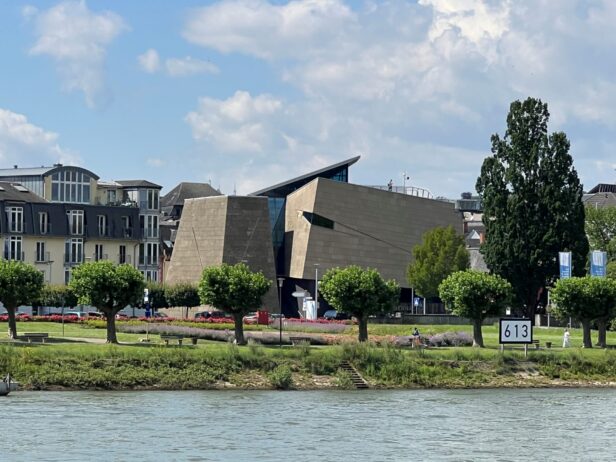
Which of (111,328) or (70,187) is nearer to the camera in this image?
(111,328)

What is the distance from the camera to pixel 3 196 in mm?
144375

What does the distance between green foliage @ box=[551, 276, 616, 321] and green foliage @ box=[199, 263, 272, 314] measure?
20.0 m

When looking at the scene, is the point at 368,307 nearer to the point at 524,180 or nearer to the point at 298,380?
the point at 298,380

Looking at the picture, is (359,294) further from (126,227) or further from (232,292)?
(126,227)

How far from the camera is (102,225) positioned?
152 m

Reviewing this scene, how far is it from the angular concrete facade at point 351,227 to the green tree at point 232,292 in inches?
2507

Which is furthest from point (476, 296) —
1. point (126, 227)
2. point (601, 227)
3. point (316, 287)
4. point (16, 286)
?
point (601, 227)

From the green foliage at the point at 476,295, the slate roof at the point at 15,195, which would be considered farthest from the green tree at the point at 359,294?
the slate roof at the point at 15,195

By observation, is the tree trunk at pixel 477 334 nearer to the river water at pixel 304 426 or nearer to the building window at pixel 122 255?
the river water at pixel 304 426

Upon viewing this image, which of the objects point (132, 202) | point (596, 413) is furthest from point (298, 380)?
point (132, 202)

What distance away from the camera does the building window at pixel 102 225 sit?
152m

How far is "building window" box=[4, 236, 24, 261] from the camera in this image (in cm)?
14375

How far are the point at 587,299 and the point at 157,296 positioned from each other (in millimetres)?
49747

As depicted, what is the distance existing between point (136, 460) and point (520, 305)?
69.1 m
